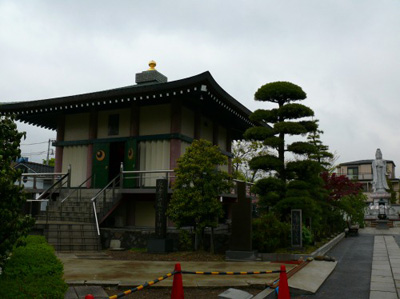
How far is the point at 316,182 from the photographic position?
16297mm

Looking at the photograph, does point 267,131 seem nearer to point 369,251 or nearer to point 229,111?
point 229,111

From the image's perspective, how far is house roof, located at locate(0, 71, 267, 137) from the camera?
16.4m

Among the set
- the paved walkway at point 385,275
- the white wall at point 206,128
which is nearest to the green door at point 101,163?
the white wall at point 206,128

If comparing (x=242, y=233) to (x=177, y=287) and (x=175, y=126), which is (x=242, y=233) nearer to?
(x=177, y=287)

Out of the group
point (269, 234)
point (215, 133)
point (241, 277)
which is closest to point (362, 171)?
point (215, 133)

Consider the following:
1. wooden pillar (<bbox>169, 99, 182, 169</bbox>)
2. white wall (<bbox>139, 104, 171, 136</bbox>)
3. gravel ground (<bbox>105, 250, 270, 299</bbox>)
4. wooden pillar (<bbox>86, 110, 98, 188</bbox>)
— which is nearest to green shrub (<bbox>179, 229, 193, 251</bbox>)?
gravel ground (<bbox>105, 250, 270, 299</bbox>)

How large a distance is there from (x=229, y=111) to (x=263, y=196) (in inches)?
223

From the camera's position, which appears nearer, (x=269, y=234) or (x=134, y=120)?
(x=269, y=234)

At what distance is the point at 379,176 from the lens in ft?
152

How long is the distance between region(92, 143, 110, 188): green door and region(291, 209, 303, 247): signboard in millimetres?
9843

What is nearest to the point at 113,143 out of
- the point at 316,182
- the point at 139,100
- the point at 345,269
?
the point at 139,100

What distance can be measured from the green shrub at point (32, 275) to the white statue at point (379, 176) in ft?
151

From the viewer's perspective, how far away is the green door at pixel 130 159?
18.6m

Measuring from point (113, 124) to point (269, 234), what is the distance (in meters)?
10.4
